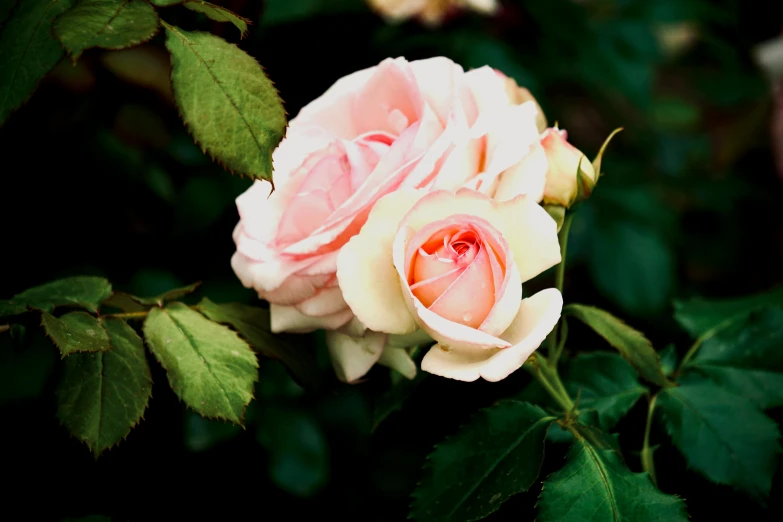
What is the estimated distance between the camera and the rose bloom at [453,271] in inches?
16.6

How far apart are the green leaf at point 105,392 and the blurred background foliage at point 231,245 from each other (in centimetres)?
5

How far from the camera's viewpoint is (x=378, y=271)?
444 mm

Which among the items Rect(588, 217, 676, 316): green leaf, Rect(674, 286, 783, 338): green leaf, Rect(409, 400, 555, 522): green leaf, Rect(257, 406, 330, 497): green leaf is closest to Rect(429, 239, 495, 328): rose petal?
Rect(409, 400, 555, 522): green leaf

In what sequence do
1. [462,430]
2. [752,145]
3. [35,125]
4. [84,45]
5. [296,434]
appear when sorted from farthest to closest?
1. [752,145]
2. [296,434]
3. [35,125]
4. [462,430]
5. [84,45]

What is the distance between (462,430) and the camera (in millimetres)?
526

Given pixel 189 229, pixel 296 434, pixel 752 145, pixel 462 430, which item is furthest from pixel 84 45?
pixel 752 145

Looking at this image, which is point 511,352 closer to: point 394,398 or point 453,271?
point 453,271

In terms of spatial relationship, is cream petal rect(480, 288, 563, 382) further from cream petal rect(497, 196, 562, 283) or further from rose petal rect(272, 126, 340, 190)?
rose petal rect(272, 126, 340, 190)

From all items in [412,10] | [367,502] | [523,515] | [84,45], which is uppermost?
[84,45]

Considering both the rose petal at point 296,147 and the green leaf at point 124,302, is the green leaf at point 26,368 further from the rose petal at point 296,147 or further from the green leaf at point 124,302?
the rose petal at point 296,147

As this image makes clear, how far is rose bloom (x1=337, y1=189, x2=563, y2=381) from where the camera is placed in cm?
42

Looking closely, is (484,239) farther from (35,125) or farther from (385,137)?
(35,125)

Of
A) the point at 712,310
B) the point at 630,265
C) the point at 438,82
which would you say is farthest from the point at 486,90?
the point at 630,265

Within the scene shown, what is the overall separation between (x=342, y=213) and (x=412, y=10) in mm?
644
